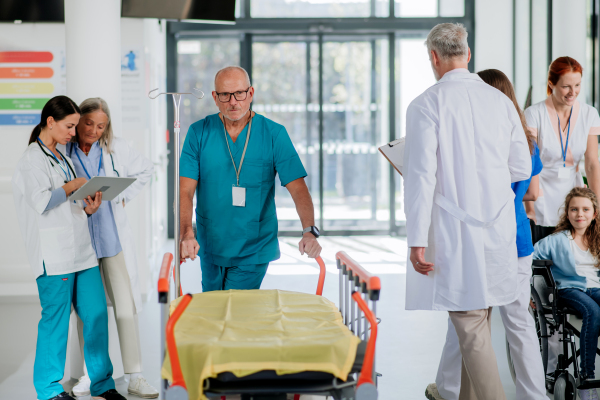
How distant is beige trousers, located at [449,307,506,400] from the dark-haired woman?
159 cm

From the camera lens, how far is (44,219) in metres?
2.65

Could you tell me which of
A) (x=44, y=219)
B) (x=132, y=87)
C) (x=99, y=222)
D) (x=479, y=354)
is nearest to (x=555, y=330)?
(x=479, y=354)

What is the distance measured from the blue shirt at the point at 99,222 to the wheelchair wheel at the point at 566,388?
212cm

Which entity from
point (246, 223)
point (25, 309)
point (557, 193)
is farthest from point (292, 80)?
point (246, 223)

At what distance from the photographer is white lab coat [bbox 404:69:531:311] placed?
217 centimetres

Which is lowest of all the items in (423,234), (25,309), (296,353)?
(25,309)

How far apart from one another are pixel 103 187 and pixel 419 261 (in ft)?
4.69

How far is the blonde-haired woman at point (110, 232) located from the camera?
295 centimetres

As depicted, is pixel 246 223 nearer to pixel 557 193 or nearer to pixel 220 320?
pixel 220 320

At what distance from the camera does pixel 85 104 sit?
3.01m

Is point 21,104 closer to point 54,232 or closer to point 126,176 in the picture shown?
point 126,176

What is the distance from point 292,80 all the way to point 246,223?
5860mm

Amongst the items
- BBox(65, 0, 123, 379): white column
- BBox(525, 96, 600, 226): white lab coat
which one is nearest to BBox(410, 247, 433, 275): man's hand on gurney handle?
BBox(525, 96, 600, 226): white lab coat

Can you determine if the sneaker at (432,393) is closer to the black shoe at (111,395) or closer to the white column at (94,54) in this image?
the black shoe at (111,395)
